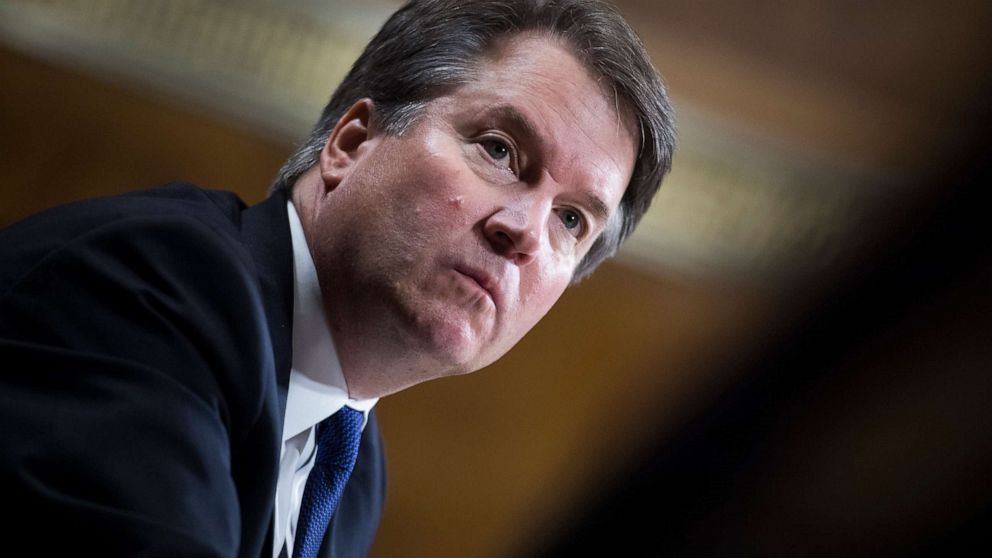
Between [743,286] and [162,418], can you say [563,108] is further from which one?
[743,286]

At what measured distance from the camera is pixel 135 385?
0.84 metres

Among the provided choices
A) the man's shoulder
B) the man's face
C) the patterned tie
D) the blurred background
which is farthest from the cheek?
the blurred background

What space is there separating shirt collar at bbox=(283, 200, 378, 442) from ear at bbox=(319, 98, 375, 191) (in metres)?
0.13

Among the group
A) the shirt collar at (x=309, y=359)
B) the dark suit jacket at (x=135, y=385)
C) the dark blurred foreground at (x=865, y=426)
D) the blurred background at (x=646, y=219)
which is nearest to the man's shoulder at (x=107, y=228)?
the dark suit jacket at (x=135, y=385)

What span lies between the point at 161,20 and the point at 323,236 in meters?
2.03

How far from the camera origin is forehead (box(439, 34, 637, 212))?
4.30 feet

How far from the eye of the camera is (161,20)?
3.09 metres

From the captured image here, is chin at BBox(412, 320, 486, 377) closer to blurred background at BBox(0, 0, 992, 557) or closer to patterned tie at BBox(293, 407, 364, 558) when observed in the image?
patterned tie at BBox(293, 407, 364, 558)

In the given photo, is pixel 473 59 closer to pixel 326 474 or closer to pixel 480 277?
pixel 480 277

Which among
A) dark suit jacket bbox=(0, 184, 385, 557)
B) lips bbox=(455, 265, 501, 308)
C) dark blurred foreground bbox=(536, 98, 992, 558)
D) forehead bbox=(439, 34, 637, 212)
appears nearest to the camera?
dark blurred foreground bbox=(536, 98, 992, 558)

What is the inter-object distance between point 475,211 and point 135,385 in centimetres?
48

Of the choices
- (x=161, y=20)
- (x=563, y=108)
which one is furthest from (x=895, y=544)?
(x=161, y=20)

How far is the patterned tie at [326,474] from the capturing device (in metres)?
1.29

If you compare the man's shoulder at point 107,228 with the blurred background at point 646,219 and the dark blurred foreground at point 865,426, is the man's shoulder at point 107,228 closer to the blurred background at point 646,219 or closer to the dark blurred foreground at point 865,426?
the dark blurred foreground at point 865,426
